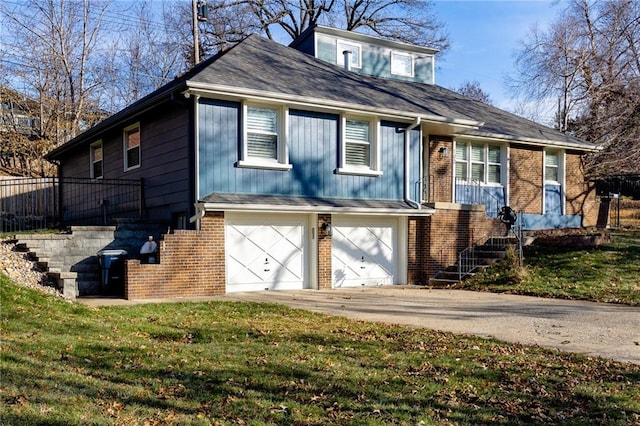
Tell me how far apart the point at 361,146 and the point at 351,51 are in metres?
5.75

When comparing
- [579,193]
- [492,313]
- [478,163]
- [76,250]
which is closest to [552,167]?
[579,193]

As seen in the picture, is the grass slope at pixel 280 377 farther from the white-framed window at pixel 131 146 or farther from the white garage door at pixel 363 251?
the white-framed window at pixel 131 146

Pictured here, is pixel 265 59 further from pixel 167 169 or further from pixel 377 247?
pixel 377 247

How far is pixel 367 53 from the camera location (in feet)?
68.3

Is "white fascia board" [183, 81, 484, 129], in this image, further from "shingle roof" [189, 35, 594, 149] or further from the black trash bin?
the black trash bin

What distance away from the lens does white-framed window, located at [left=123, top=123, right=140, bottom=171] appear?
16609mm

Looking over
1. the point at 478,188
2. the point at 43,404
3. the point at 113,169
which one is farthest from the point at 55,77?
the point at 43,404

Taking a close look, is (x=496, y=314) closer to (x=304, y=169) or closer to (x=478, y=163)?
(x=304, y=169)

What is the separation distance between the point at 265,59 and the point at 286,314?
865 centimetres

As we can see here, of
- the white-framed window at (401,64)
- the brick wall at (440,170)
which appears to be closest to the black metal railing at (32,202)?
the white-framed window at (401,64)

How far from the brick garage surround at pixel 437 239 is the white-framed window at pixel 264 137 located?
440cm

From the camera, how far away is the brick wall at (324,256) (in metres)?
15.3

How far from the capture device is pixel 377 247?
16.6m

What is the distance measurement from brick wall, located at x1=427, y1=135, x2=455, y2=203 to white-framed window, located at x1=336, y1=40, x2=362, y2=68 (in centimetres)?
386
